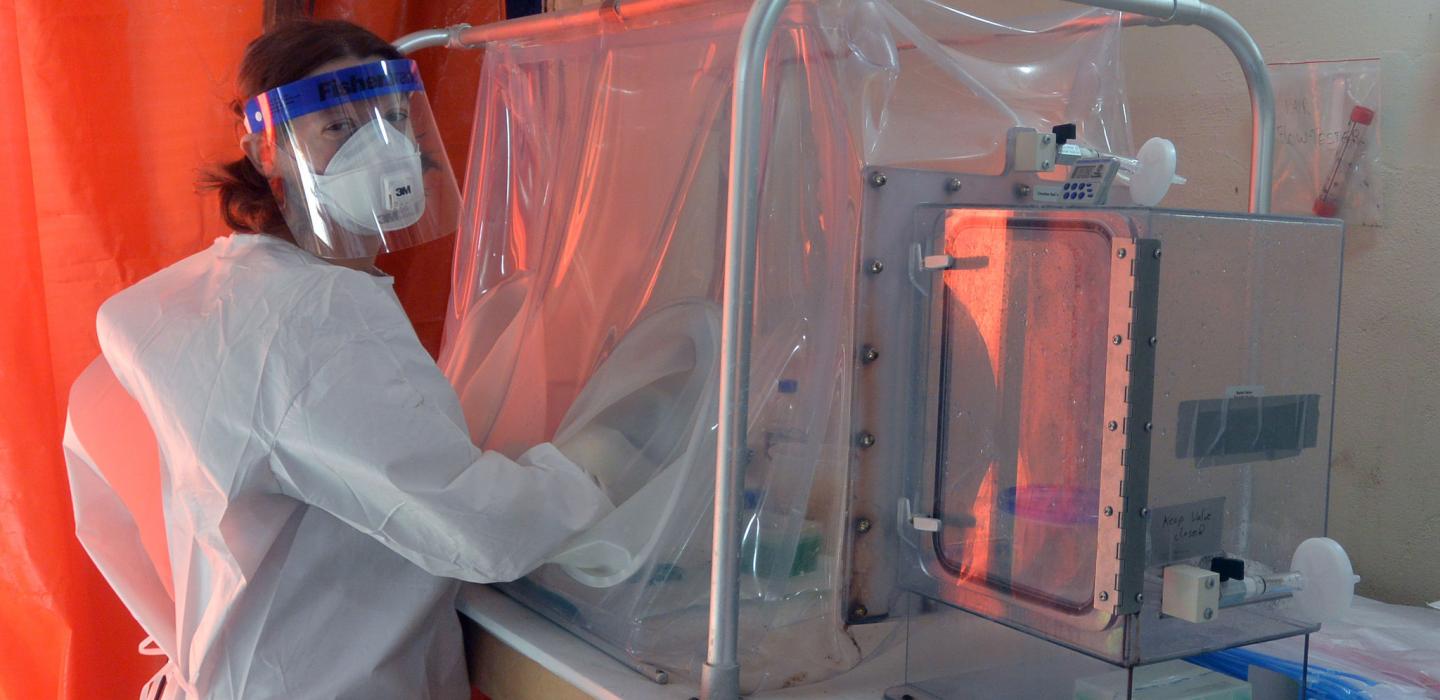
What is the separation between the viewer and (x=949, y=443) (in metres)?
1.03

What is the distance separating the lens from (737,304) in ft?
3.01

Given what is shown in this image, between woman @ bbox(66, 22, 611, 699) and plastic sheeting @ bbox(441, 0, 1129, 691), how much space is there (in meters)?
0.13

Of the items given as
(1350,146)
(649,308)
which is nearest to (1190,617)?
(649,308)

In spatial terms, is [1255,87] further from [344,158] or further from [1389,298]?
[344,158]

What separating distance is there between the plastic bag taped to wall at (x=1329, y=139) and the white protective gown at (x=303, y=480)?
42.0 inches

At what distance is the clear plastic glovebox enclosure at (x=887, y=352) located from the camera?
2.98ft

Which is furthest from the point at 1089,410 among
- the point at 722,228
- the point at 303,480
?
the point at 303,480

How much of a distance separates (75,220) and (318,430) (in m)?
0.86

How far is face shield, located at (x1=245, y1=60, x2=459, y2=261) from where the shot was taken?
1144 mm

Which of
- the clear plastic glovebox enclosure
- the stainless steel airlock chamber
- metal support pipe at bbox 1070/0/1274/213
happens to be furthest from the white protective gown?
metal support pipe at bbox 1070/0/1274/213

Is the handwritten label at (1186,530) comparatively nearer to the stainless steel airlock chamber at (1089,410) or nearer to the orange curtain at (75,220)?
the stainless steel airlock chamber at (1089,410)

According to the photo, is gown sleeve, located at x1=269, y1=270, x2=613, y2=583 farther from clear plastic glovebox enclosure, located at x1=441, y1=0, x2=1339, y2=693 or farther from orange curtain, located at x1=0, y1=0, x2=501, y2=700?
orange curtain, located at x1=0, y1=0, x2=501, y2=700

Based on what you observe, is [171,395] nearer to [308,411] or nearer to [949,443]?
[308,411]

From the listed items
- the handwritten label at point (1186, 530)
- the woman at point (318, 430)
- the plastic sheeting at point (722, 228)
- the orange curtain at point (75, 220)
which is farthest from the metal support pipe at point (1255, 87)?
the orange curtain at point (75, 220)
